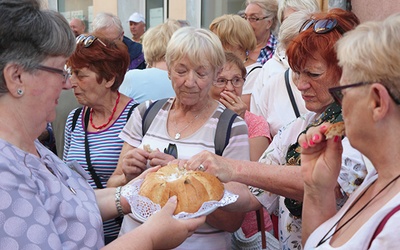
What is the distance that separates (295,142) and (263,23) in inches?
129

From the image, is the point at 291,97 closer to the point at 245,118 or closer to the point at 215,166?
the point at 245,118

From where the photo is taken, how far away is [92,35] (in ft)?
13.2

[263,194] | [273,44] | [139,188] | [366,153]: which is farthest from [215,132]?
[273,44]

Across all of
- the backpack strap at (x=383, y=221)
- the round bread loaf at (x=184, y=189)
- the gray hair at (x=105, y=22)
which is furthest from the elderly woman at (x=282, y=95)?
the gray hair at (x=105, y=22)

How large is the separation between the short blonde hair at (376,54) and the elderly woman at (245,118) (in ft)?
5.58

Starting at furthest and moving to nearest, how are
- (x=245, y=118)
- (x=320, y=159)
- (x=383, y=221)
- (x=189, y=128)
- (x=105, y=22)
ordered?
(x=105, y=22)
(x=245, y=118)
(x=189, y=128)
(x=320, y=159)
(x=383, y=221)

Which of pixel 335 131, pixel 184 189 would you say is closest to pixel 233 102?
pixel 184 189

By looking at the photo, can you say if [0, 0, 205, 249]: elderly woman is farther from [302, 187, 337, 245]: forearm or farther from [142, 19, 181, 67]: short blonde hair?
[142, 19, 181, 67]: short blonde hair

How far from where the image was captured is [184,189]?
2.54 meters

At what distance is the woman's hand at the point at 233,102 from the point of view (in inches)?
152

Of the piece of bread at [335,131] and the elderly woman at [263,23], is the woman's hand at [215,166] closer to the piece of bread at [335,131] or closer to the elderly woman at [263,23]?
the piece of bread at [335,131]

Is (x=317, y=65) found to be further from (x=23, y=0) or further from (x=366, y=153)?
(x=23, y=0)

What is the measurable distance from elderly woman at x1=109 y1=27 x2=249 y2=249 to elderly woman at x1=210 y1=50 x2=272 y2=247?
42 cm

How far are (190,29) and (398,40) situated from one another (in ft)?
5.83
